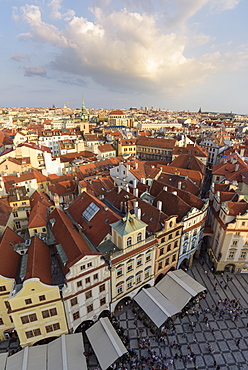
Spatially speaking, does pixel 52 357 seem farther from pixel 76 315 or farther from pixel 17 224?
pixel 17 224

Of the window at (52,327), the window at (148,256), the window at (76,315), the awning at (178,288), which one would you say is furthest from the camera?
the window at (148,256)

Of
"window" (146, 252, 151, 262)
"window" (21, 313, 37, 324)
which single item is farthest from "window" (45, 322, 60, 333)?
"window" (146, 252, 151, 262)

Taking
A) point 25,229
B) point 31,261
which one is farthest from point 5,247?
point 25,229

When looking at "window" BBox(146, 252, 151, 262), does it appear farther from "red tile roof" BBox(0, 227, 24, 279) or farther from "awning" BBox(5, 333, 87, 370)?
"red tile roof" BBox(0, 227, 24, 279)

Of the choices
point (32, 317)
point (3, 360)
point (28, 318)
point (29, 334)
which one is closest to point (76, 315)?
point (32, 317)


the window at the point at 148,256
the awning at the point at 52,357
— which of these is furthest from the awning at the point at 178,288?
the awning at the point at 52,357

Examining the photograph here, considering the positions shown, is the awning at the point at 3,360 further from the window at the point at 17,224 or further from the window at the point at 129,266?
the window at the point at 17,224
